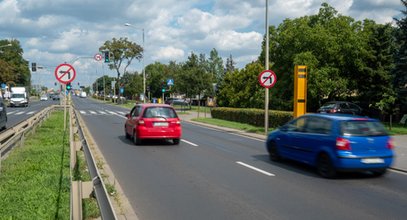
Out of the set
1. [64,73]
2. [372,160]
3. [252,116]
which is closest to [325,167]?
[372,160]

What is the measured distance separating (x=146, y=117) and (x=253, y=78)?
3534 centimetres

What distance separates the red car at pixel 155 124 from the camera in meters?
15.2

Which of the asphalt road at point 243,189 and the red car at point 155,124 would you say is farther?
the red car at point 155,124

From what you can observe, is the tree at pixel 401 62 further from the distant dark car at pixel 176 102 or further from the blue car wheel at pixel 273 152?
the distant dark car at pixel 176 102

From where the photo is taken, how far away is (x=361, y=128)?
31.2 feet

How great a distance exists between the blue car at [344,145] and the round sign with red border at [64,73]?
9886mm

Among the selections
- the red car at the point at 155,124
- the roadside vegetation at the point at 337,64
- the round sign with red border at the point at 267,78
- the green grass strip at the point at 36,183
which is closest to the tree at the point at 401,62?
the roadside vegetation at the point at 337,64

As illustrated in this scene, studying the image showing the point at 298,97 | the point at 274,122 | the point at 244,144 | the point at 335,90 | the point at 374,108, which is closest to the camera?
the point at 244,144

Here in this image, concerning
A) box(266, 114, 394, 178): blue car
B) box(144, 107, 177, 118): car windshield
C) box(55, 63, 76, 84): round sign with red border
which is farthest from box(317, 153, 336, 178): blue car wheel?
box(55, 63, 76, 84): round sign with red border

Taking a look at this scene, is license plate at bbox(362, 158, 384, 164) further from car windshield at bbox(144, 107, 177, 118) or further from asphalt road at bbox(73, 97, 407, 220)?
car windshield at bbox(144, 107, 177, 118)

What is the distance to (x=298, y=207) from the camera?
6.84 meters

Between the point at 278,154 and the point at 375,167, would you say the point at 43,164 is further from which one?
the point at 375,167

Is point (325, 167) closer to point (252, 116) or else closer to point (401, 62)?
point (252, 116)

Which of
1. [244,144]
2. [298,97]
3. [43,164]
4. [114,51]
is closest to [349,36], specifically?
[298,97]
